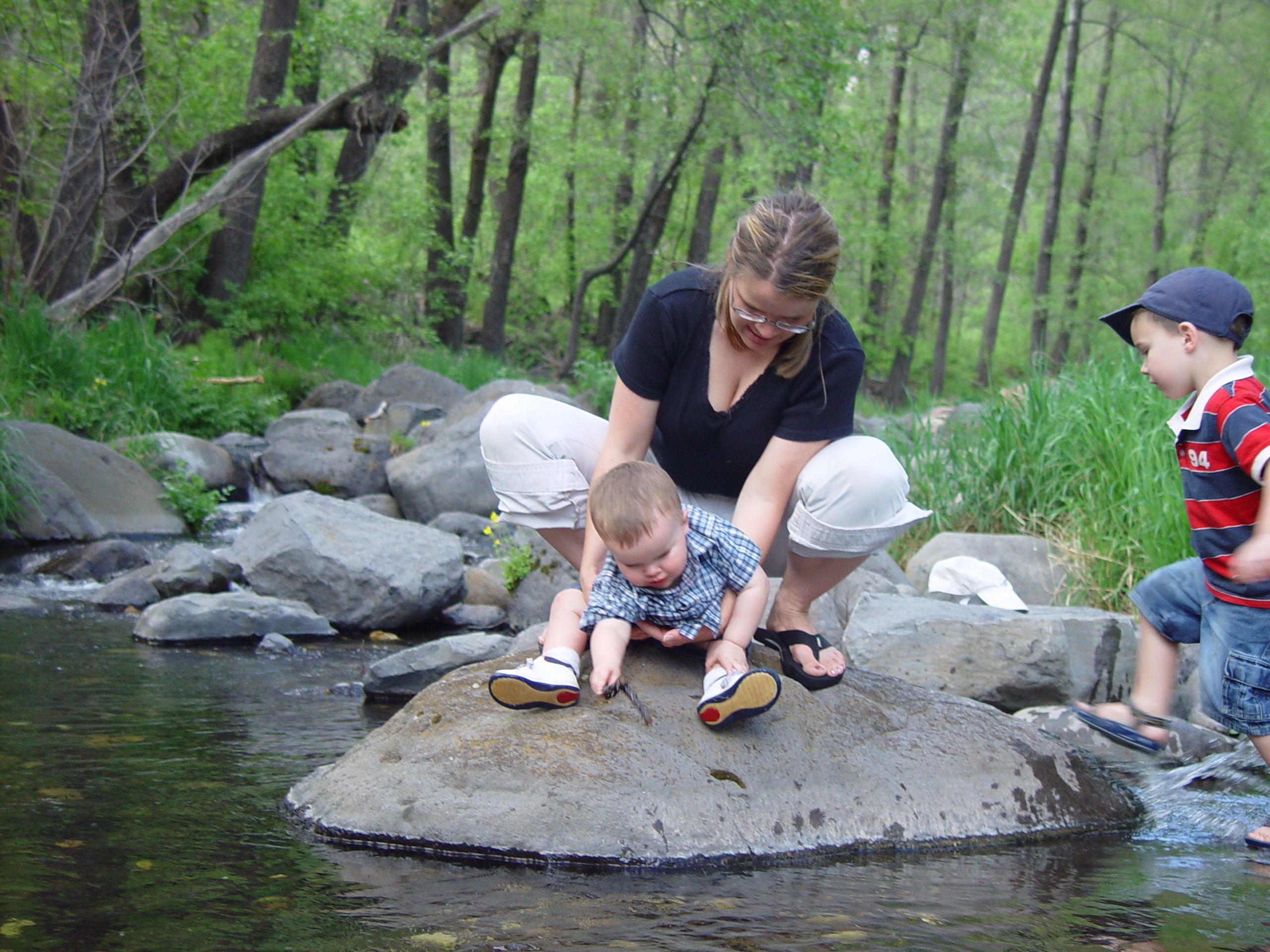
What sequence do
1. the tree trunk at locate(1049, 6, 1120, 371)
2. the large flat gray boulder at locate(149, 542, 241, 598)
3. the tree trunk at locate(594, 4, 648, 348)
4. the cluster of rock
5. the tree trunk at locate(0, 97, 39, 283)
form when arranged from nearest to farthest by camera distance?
1. the cluster of rock
2. the large flat gray boulder at locate(149, 542, 241, 598)
3. the tree trunk at locate(0, 97, 39, 283)
4. the tree trunk at locate(594, 4, 648, 348)
5. the tree trunk at locate(1049, 6, 1120, 371)

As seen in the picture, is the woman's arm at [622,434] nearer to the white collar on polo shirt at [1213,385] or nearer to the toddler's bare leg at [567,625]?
the toddler's bare leg at [567,625]

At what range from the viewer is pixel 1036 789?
121 inches

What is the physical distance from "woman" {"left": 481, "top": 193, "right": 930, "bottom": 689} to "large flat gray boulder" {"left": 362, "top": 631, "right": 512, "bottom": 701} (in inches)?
59.6

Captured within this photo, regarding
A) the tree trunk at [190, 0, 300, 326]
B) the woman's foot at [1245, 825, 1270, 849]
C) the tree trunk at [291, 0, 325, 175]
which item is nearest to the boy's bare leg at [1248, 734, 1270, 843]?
the woman's foot at [1245, 825, 1270, 849]

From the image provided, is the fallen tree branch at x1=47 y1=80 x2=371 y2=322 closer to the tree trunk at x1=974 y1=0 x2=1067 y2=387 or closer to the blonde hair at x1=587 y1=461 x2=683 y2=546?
the blonde hair at x1=587 y1=461 x2=683 y2=546

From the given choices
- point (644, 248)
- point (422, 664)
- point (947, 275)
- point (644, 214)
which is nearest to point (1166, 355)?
point (422, 664)

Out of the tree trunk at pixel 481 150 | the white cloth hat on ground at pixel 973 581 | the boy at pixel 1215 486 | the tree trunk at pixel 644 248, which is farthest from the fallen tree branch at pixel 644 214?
the boy at pixel 1215 486

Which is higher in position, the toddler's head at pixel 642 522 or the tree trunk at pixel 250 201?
the tree trunk at pixel 250 201

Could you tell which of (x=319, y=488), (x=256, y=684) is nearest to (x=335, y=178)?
(x=319, y=488)

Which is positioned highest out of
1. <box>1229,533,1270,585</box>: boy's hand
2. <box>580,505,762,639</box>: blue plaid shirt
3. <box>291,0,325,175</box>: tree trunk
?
<box>291,0,325,175</box>: tree trunk

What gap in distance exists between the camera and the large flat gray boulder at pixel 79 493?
7.37 meters

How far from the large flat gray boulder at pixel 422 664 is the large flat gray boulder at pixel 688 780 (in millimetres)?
1359

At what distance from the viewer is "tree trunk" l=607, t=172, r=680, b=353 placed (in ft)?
59.0

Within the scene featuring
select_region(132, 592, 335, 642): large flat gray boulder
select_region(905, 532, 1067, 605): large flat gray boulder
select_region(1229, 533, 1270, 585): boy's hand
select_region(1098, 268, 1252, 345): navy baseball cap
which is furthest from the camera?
select_region(905, 532, 1067, 605): large flat gray boulder
